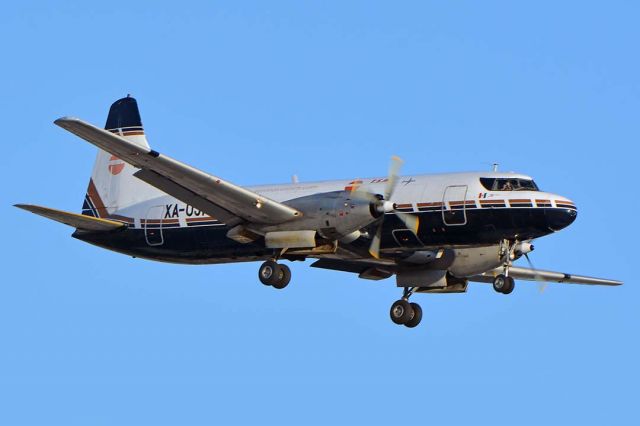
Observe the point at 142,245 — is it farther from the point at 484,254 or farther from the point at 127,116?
the point at 484,254

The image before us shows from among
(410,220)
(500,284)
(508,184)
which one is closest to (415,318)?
(500,284)

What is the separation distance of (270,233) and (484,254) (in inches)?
281

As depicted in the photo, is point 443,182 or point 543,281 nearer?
point 443,182

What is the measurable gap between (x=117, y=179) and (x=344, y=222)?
35.5 ft

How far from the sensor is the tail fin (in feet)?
140

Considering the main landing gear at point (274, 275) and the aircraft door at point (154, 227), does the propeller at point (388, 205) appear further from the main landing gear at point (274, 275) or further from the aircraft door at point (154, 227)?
the aircraft door at point (154, 227)

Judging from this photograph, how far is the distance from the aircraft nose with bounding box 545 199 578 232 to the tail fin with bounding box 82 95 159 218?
1306 centimetres

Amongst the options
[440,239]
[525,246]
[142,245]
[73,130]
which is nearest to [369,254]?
[440,239]

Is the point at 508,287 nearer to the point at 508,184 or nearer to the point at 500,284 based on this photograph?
the point at 500,284

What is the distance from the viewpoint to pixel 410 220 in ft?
123

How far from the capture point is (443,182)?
37.8 metres

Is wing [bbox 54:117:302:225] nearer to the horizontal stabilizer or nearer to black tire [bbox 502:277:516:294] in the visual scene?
the horizontal stabilizer

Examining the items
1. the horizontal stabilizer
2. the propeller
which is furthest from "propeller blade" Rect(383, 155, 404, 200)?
the horizontal stabilizer

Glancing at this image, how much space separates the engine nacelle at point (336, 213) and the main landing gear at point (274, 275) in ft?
3.71
